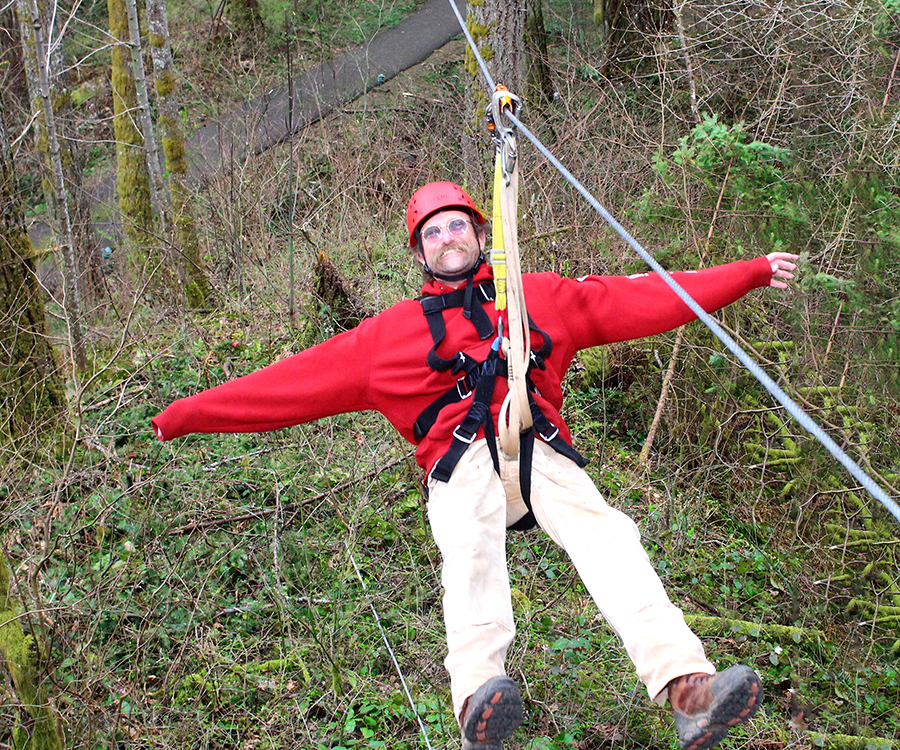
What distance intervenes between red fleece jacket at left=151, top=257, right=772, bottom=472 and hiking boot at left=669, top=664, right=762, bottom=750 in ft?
3.76

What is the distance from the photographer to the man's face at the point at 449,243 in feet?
12.3

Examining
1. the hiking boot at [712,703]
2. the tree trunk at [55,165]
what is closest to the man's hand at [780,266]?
the hiking boot at [712,703]

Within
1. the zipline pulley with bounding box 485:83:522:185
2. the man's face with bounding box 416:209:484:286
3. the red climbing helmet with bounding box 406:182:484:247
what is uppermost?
the zipline pulley with bounding box 485:83:522:185

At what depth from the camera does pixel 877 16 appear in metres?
5.91

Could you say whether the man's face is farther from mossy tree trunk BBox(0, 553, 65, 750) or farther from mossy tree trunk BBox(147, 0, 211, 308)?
mossy tree trunk BBox(147, 0, 211, 308)

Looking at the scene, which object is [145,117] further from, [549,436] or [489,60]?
[549,436]

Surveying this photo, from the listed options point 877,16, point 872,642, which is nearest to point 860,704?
point 872,642

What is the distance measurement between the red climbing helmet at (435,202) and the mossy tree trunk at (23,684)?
225 cm

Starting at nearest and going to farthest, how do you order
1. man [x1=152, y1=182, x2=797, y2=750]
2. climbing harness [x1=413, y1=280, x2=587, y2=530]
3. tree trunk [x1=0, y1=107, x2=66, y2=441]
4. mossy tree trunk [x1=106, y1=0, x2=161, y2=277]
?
man [x1=152, y1=182, x2=797, y2=750]
climbing harness [x1=413, y1=280, x2=587, y2=530]
tree trunk [x1=0, y1=107, x2=66, y2=441]
mossy tree trunk [x1=106, y1=0, x2=161, y2=277]

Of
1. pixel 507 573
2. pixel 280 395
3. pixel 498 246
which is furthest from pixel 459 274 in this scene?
pixel 507 573

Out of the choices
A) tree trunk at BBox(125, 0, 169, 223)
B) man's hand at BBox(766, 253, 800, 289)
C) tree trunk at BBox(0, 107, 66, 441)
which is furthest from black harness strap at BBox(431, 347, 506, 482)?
tree trunk at BBox(125, 0, 169, 223)

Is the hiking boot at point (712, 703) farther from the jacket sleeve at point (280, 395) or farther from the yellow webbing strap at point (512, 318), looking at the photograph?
the jacket sleeve at point (280, 395)

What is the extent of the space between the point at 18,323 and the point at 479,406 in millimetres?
3606

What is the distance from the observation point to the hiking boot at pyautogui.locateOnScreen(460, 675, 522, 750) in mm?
2785
